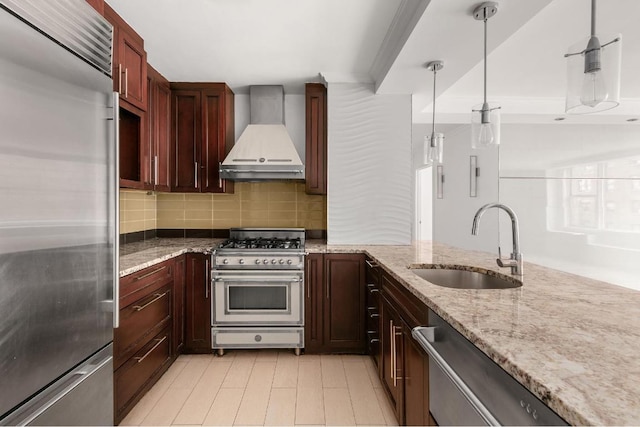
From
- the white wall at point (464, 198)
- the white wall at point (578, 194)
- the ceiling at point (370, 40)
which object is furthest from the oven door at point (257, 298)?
the white wall at point (578, 194)

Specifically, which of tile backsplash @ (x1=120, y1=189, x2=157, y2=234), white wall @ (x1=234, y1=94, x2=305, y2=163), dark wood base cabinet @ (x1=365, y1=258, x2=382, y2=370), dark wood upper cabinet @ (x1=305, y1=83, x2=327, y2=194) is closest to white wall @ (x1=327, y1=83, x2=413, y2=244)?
dark wood upper cabinet @ (x1=305, y1=83, x2=327, y2=194)

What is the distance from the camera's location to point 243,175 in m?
3.11

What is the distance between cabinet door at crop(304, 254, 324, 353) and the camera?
291cm

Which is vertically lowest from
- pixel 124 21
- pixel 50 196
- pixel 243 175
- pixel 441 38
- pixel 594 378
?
pixel 594 378

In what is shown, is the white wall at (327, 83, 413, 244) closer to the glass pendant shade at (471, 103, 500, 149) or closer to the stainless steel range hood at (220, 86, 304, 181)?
the stainless steel range hood at (220, 86, 304, 181)

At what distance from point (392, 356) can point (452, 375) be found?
0.98m

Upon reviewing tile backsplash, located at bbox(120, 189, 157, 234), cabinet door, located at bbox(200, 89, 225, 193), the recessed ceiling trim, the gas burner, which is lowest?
the gas burner

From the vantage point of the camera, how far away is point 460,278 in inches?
80.6

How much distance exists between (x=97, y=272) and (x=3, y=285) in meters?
0.39

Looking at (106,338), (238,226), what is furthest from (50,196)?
(238,226)

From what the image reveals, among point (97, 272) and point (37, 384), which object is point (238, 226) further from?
point (37, 384)

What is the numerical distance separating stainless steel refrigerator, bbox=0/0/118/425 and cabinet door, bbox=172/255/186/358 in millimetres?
1292

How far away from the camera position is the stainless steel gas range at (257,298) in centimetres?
287

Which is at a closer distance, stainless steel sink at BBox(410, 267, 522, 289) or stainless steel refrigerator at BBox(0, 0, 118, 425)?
stainless steel refrigerator at BBox(0, 0, 118, 425)
